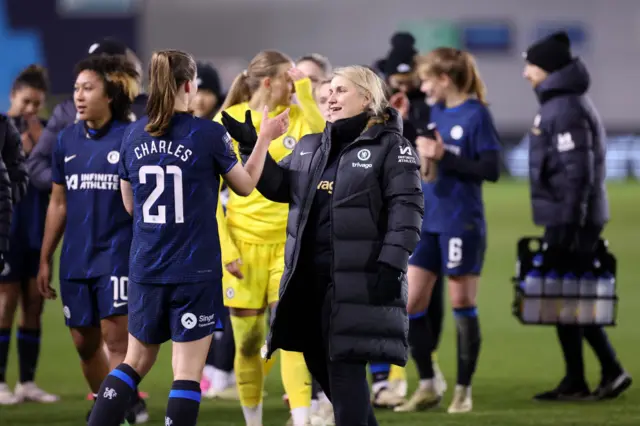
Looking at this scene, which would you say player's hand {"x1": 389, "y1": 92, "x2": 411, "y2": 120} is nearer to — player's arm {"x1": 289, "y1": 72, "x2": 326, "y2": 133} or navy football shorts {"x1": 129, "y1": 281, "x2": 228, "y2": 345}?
player's arm {"x1": 289, "y1": 72, "x2": 326, "y2": 133}

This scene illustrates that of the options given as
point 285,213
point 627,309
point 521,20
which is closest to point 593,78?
point 521,20

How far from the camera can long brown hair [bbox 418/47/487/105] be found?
8.01 m

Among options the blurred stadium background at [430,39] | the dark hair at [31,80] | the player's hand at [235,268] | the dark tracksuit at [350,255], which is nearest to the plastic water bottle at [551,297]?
the player's hand at [235,268]

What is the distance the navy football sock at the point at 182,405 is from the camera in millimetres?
5758

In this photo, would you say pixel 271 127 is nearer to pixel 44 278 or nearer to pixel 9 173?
pixel 44 278

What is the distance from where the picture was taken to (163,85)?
5730mm

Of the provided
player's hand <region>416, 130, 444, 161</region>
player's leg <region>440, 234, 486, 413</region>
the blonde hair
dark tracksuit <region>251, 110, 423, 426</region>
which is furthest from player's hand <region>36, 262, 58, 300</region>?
player's leg <region>440, 234, 486, 413</region>

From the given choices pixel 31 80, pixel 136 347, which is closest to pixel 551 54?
pixel 31 80

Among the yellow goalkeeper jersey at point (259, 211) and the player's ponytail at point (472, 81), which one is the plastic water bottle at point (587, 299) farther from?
the yellow goalkeeper jersey at point (259, 211)

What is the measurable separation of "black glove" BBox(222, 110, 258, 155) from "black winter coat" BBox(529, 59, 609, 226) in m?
3.00

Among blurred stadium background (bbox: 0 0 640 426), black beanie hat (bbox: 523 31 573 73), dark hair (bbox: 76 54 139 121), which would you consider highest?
blurred stadium background (bbox: 0 0 640 426)

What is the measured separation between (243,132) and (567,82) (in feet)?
10.5

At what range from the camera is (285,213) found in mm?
7066

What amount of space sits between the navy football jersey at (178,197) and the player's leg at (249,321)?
3.75 feet
